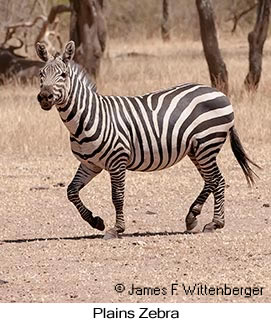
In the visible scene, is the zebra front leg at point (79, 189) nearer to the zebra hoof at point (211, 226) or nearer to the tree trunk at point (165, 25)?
the zebra hoof at point (211, 226)

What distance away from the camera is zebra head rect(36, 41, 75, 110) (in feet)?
27.3

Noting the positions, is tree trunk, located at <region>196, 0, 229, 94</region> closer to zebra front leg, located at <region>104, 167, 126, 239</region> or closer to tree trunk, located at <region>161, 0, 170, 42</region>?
zebra front leg, located at <region>104, 167, 126, 239</region>

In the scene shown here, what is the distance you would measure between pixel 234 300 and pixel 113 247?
183 centimetres

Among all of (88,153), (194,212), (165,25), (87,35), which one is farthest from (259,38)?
(165,25)

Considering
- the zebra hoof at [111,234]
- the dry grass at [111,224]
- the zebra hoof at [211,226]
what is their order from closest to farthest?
1. the dry grass at [111,224]
2. the zebra hoof at [111,234]
3. the zebra hoof at [211,226]

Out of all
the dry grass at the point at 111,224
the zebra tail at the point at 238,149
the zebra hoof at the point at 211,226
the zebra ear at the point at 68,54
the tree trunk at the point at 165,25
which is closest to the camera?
the dry grass at the point at 111,224

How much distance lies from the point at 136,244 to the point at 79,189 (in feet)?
2.50

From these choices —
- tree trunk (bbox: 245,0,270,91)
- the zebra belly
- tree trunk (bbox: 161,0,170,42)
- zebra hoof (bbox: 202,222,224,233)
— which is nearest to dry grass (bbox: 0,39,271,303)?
zebra hoof (bbox: 202,222,224,233)

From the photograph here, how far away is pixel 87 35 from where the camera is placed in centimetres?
2144

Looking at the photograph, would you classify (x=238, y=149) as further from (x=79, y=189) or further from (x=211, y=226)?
(x=79, y=189)

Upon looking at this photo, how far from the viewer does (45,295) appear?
698 centimetres

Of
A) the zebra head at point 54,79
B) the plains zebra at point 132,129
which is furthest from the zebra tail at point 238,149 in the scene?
the zebra head at point 54,79

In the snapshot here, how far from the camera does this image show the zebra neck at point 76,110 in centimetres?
866

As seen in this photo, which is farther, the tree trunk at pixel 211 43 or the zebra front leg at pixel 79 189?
the tree trunk at pixel 211 43
